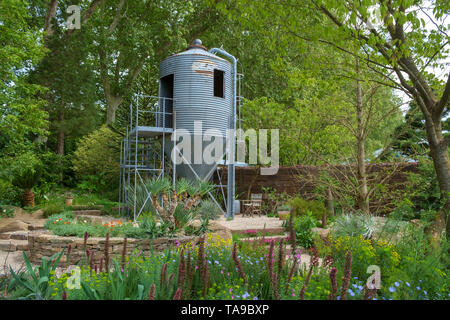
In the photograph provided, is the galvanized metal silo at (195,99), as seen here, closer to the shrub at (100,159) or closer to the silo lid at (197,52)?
the silo lid at (197,52)

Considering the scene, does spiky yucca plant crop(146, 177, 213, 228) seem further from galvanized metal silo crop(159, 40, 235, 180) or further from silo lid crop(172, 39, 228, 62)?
silo lid crop(172, 39, 228, 62)

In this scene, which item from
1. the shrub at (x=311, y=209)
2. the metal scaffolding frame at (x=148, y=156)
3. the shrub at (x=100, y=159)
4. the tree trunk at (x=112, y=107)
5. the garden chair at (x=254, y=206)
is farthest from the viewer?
the tree trunk at (x=112, y=107)

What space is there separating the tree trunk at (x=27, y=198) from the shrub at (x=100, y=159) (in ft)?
16.0

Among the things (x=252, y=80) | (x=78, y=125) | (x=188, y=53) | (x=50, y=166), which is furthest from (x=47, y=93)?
(x=252, y=80)

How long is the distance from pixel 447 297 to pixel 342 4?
3.52 metres

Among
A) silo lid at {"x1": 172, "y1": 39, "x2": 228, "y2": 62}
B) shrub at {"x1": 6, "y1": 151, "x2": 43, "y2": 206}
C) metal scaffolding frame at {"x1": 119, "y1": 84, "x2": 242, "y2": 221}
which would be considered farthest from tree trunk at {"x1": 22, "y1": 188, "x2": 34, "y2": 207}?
silo lid at {"x1": 172, "y1": 39, "x2": 228, "y2": 62}

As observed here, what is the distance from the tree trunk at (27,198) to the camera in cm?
1295

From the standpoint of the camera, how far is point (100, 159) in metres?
18.6

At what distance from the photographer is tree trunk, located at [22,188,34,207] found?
42.5 feet

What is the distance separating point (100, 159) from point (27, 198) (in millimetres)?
5777

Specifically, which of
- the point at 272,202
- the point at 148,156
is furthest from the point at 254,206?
the point at 148,156

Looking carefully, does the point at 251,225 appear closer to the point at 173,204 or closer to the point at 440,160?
the point at 173,204

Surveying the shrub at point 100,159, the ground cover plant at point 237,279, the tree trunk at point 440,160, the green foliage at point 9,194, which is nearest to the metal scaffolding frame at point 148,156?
the shrub at point 100,159
